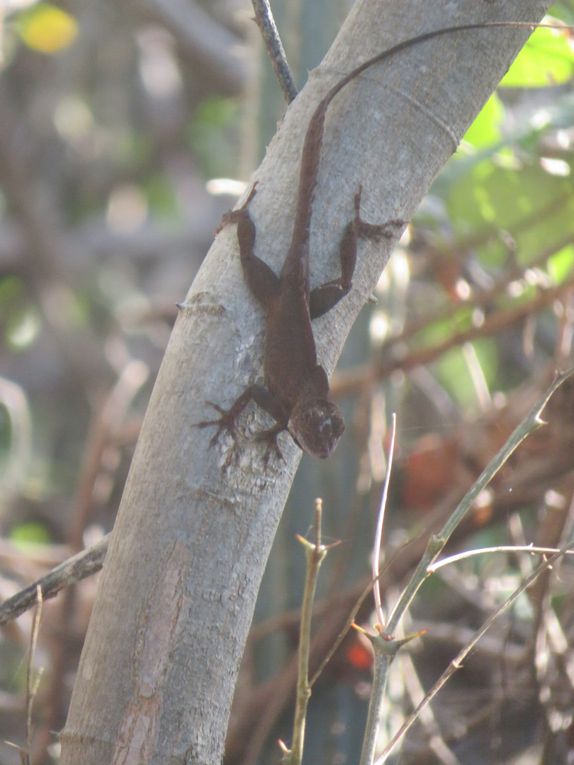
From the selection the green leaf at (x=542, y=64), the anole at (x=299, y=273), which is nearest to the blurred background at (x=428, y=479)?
the green leaf at (x=542, y=64)

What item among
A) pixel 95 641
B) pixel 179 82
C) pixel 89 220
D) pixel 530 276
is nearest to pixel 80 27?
pixel 179 82

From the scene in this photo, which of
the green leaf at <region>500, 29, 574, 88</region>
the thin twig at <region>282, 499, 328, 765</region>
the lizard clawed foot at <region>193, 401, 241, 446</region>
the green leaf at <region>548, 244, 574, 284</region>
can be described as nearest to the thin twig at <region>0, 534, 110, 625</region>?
the lizard clawed foot at <region>193, 401, 241, 446</region>

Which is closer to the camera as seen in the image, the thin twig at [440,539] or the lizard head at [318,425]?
the thin twig at [440,539]

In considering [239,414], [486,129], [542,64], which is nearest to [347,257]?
[239,414]

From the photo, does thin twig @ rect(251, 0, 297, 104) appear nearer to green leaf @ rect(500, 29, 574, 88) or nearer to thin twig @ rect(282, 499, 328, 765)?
thin twig @ rect(282, 499, 328, 765)

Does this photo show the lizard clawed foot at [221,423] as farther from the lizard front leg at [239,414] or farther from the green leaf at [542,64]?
the green leaf at [542,64]

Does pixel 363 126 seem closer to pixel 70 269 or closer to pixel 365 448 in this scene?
pixel 365 448

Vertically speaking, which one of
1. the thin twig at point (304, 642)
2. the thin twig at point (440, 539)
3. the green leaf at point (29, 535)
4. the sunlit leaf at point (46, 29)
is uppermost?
the sunlit leaf at point (46, 29)
